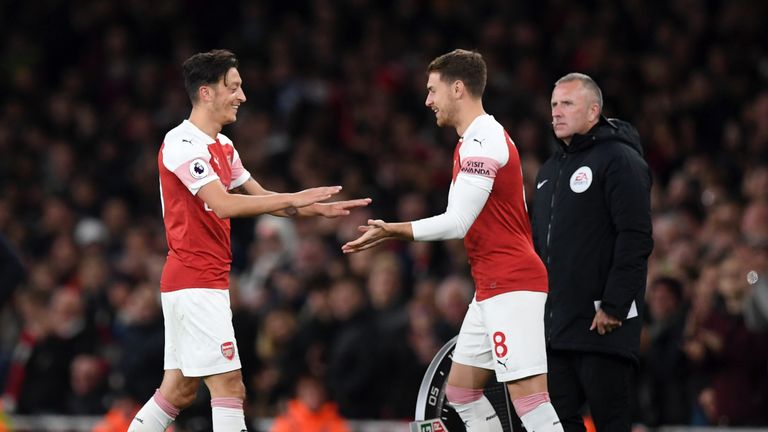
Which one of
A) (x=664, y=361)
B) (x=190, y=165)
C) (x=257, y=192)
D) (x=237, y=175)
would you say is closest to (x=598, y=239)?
(x=257, y=192)

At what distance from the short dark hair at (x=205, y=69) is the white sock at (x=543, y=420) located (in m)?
2.26

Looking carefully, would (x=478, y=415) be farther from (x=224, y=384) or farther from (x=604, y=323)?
(x=224, y=384)

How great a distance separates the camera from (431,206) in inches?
496

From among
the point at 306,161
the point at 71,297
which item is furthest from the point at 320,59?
the point at 71,297

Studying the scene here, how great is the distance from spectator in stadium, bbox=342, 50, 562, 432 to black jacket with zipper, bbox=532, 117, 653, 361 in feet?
0.99

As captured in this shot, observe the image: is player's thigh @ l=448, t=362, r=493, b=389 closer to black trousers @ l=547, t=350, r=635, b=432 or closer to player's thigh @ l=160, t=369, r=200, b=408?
black trousers @ l=547, t=350, r=635, b=432

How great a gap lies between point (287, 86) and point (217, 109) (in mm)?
8877

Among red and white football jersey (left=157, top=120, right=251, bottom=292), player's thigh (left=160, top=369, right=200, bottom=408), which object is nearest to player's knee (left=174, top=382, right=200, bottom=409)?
player's thigh (left=160, top=369, right=200, bottom=408)

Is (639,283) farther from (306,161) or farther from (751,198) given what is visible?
(306,161)

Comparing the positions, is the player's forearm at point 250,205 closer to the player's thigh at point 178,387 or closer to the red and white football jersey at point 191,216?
the red and white football jersey at point 191,216

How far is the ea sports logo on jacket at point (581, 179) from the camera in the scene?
284 inches

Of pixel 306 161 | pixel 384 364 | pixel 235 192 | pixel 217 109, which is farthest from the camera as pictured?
pixel 306 161

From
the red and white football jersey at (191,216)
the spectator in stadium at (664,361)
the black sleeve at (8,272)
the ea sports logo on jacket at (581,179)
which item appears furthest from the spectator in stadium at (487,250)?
the spectator in stadium at (664,361)

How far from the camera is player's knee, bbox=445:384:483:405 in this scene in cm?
713
